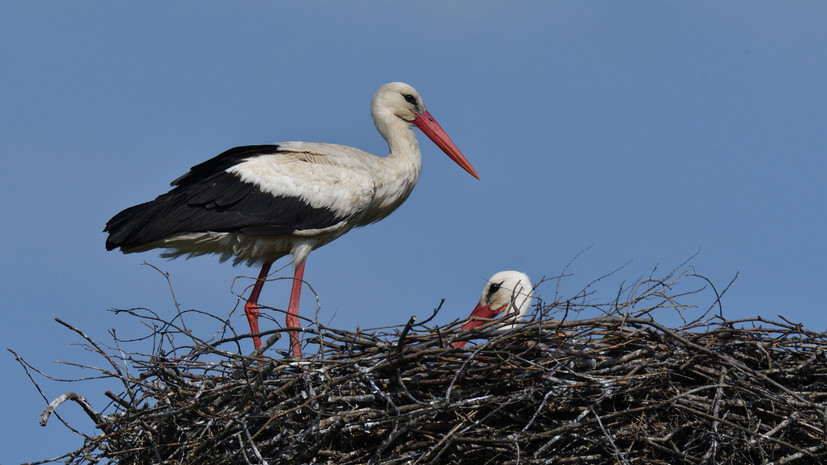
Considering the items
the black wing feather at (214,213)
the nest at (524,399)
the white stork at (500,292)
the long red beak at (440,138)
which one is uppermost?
the long red beak at (440,138)

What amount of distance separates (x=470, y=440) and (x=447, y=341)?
1.49 feet

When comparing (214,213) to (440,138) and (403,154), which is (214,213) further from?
(440,138)

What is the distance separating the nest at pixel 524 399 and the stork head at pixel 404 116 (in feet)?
9.08

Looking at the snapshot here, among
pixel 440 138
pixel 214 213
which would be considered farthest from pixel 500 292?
pixel 214 213

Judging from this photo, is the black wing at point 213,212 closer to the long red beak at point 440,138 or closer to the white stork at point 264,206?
the white stork at point 264,206

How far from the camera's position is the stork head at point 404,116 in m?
7.38

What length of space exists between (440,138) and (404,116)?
328 mm

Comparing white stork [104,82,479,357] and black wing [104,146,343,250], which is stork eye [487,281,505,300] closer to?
white stork [104,82,479,357]

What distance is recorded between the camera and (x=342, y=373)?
189 inches

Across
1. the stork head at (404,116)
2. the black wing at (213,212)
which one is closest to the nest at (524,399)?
the black wing at (213,212)

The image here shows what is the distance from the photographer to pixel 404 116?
24.6 ft

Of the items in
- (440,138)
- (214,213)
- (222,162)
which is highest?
(440,138)

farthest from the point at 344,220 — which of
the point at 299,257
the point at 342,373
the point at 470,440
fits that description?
the point at 470,440

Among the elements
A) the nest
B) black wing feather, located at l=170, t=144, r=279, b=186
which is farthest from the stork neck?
the nest
